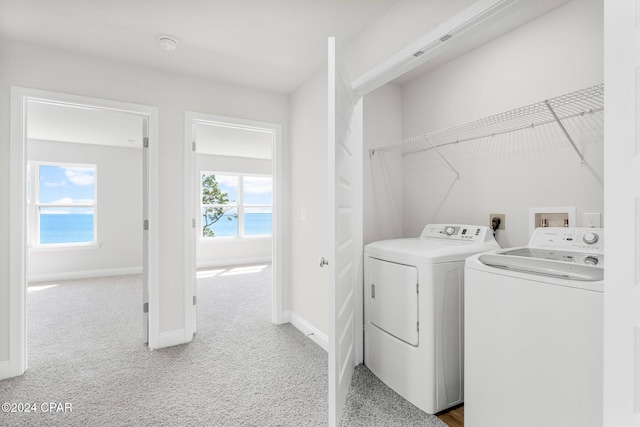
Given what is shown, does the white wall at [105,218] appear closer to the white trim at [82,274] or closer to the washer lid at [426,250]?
the white trim at [82,274]

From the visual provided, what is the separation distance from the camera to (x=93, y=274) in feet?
18.0

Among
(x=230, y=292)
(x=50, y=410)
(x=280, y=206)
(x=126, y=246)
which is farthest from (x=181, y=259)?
(x=126, y=246)

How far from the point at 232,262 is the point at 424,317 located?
5362mm

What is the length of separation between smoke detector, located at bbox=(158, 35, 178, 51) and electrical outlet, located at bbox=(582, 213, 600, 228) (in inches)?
109

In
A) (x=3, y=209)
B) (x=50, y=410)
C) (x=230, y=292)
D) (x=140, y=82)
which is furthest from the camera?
(x=230, y=292)

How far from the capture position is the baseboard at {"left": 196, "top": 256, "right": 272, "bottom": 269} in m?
6.23

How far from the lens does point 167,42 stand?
2.20m

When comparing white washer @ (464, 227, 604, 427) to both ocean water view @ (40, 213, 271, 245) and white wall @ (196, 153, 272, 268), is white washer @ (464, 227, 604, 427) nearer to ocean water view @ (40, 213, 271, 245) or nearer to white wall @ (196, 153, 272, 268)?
white wall @ (196, 153, 272, 268)

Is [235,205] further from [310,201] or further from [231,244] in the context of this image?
[310,201]

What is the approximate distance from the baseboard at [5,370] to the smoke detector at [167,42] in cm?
245

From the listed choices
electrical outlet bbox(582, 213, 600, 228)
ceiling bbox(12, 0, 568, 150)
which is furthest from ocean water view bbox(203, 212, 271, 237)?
electrical outlet bbox(582, 213, 600, 228)

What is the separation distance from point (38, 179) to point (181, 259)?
4.36 meters

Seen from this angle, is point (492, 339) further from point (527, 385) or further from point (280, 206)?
point (280, 206)

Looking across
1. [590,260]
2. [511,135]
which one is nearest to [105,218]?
[511,135]
